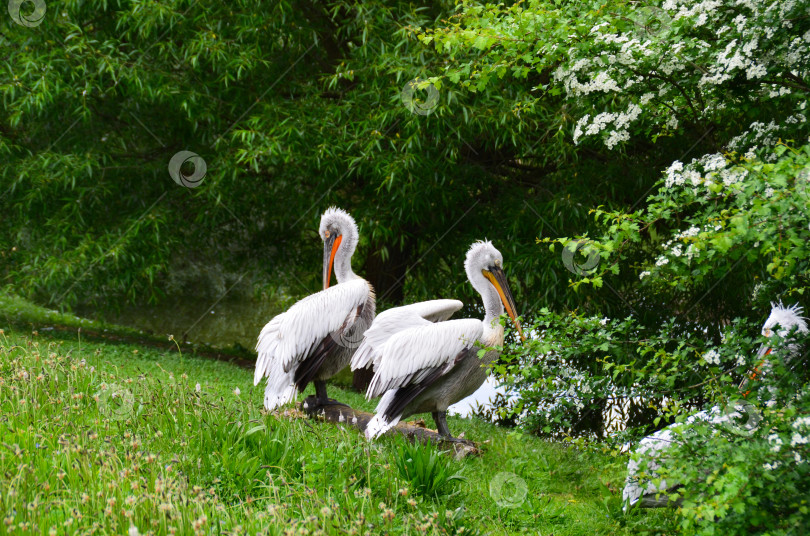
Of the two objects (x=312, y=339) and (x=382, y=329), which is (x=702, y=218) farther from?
(x=312, y=339)

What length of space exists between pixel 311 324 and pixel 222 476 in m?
2.10

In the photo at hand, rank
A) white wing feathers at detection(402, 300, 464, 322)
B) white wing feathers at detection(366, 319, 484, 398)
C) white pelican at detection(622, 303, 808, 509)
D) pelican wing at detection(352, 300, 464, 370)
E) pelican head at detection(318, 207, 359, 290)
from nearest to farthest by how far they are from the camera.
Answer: white pelican at detection(622, 303, 808, 509) < white wing feathers at detection(366, 319, 484, 398) < pelican wing at detection(352, 300, 464, 370) < white wing feathers at detection(402, 300, 464, 322) < pelican head at detection(318, 207, 359, 290)

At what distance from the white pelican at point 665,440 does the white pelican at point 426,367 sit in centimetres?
129

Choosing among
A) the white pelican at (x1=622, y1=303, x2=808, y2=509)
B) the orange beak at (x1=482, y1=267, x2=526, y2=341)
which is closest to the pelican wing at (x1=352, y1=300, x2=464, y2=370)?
the orange beak at (x1=482, y1=267, x2=526, y2=341)

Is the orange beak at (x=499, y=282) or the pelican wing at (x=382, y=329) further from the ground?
the orange beak at (x=499, y=282)

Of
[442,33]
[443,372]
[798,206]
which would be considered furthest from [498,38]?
[798,206]

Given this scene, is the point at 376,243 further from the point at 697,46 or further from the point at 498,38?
the point at 697,46

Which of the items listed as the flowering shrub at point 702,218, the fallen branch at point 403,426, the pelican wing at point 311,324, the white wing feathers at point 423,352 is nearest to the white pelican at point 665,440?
the flowering shrub at point 702,218

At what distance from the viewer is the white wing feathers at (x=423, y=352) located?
5535 millimetres

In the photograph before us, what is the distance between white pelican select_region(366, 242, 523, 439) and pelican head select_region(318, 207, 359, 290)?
1.39 meters

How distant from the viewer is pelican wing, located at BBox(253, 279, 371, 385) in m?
6.27

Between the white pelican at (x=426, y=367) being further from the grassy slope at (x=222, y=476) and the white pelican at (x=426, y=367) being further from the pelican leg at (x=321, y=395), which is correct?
the pelican leg at (x=321, y=395)

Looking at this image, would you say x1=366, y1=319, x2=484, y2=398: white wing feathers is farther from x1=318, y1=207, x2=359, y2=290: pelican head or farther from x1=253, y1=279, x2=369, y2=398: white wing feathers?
x1=318, y1=207, x2=359, y2=290: pelican head

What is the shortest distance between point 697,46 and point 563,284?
13.7 ft
